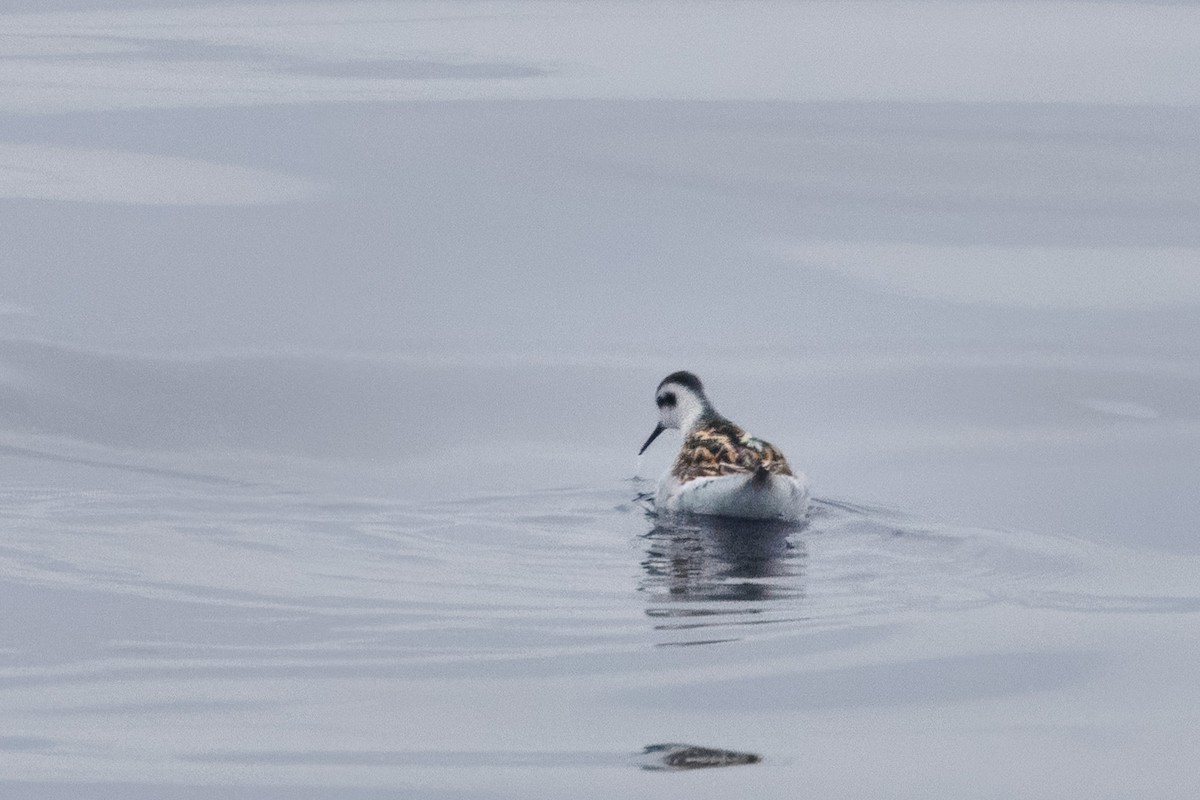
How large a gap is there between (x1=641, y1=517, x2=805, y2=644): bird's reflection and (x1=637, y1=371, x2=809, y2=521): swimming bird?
0.30 ft

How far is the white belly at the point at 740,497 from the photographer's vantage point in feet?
34.3

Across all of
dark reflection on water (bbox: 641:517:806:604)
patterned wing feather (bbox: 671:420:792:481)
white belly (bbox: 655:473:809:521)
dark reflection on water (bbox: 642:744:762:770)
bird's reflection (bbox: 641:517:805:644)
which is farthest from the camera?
patterned wing feather (bbox: 671:420:792:481)

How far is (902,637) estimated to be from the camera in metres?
7.59

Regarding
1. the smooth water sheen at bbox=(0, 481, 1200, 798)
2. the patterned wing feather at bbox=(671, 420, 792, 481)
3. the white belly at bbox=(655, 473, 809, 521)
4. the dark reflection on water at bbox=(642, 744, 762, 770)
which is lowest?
the dark reflection on water at bbox=(642, 744, 762, 770)

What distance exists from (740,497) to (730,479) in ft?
0.35

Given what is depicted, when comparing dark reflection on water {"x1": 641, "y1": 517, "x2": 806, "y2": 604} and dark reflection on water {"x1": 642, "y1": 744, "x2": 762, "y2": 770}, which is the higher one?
dark reflection on water {"x1": 641, "y1": 517, "x2": 806, "y2": 604}

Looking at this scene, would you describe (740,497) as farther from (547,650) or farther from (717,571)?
(547,650)

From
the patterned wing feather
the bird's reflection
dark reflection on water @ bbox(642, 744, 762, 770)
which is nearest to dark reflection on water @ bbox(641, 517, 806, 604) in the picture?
the bird's reflection

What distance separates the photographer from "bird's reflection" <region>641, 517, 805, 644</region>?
26.0 feet

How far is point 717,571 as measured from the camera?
9.14 m

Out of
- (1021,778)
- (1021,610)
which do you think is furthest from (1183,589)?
(1021,778)

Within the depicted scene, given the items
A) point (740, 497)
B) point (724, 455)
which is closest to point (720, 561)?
point (740, 497)

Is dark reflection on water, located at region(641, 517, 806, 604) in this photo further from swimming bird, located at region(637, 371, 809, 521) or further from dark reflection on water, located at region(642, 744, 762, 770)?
dark reflection on water, located at region(642, 744, 762, 770)

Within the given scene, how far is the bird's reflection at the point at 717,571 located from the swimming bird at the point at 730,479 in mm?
91
